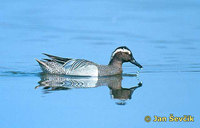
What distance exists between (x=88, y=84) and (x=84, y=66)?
3.49 ft

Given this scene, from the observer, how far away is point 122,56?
14547mm

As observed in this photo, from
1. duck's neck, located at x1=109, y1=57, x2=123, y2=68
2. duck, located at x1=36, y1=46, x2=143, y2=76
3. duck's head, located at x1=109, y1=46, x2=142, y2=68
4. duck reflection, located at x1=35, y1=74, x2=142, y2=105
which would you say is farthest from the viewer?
duck's neck, located at x1=109, y1=57, x2=123, y2=68

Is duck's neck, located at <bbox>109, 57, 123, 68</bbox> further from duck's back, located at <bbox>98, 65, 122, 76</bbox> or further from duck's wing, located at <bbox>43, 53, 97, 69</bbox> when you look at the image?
duck's wing, located at <bbox>43, 53, 97, 69</bbox>

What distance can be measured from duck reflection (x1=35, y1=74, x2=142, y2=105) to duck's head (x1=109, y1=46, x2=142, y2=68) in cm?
46

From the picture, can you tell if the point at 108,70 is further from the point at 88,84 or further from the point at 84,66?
the point at 88,84

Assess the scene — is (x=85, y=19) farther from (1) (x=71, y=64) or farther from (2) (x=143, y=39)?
(1) (x=71, y=64)

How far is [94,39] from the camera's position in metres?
17.5

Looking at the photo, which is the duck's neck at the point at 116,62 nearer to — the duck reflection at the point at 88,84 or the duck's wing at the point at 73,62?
the duck reflection at the point at 88,84

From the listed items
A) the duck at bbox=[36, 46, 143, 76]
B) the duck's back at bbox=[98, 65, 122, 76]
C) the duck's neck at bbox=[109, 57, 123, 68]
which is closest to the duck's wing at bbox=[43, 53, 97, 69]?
the duck at bbox=[36, 46, 143, 76]

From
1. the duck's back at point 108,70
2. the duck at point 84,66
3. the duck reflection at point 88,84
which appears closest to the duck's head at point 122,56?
the duck at point 84,66

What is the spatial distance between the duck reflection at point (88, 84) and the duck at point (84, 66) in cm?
17

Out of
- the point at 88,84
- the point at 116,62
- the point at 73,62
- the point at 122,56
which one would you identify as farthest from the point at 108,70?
the point at 88,84

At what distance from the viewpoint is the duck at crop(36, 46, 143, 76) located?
14.1m

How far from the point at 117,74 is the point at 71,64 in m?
1.22
